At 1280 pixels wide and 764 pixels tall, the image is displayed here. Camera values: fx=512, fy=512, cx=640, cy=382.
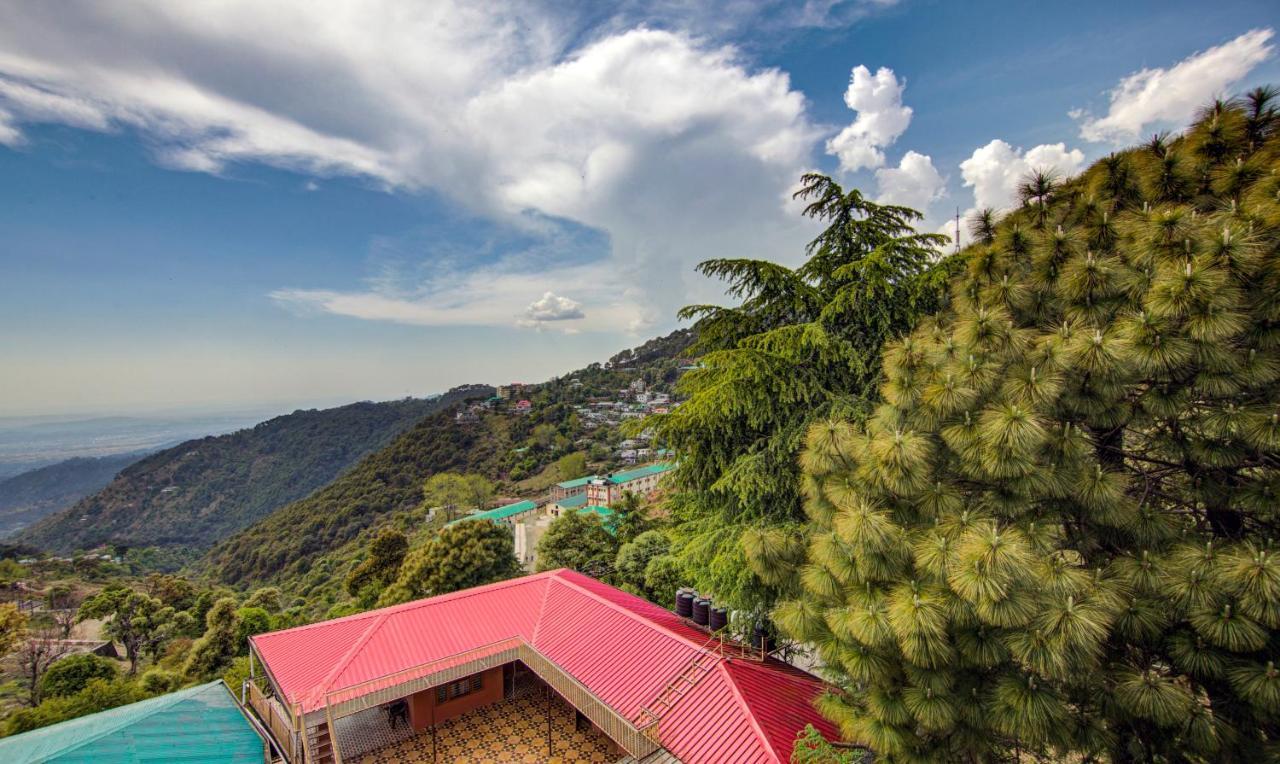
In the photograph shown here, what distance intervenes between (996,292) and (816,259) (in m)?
5.01

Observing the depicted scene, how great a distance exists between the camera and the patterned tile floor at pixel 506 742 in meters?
8.84

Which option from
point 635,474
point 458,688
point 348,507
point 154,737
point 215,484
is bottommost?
point 635,474

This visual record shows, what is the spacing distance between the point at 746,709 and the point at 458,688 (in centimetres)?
602

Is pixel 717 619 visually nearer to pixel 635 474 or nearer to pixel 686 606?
pixel 686 606

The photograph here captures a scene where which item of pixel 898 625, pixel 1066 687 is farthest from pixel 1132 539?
pixel 898 625

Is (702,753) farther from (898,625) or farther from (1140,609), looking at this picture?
(1140,609)

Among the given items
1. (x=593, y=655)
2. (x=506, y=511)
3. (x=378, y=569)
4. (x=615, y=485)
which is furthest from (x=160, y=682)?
(x=615, y=485)

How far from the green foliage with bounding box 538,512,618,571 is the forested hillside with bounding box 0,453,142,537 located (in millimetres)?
154528

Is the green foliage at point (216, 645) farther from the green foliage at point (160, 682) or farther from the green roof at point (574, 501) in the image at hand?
the green roof at point (574, 501)

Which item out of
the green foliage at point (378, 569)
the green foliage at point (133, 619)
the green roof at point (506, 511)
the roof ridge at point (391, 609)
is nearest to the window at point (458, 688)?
the roof ridge at point (391, 609)

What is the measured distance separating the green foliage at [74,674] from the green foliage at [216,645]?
6.58 ft

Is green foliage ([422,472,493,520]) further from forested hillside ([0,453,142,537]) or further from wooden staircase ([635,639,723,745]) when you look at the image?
forested hillside ([0,453,142,537])

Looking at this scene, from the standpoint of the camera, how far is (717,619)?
9750 mm

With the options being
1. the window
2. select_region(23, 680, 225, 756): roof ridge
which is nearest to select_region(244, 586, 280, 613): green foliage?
select_region(23, 680, 225, 756): roof ridge
